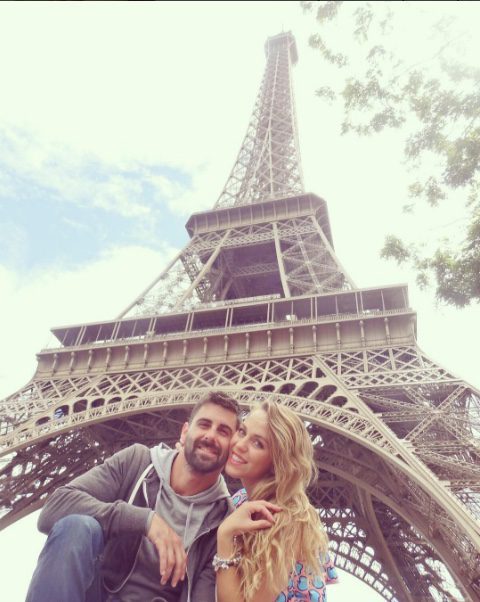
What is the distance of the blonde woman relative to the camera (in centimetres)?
239

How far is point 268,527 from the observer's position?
2502 millimetres

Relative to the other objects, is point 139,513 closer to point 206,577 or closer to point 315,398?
point 206,577

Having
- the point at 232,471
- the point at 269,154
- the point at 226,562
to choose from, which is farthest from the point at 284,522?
the point at 269,154

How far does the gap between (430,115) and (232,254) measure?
17.3 meters

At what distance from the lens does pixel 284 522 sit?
8.21 feet

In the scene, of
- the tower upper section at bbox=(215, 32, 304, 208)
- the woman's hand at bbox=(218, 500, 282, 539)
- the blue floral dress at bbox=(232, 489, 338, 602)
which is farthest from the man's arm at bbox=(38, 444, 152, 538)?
the tower upper section at bbox=(215, 32, 304, 208)

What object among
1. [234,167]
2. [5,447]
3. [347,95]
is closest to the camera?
[347,95]

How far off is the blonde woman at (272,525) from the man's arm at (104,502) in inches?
21.2

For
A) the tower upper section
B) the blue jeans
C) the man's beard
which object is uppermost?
the tower upper section

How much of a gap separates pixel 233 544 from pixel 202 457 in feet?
2.34

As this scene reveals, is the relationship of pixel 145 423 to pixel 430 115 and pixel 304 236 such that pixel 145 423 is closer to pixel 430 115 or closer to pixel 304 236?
pixel 304 236

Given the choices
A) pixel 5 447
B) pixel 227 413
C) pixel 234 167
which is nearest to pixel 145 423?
pixel 5 447

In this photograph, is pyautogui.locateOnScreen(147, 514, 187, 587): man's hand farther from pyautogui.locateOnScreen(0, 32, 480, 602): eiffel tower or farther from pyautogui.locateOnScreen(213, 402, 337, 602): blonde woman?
pyautogui.locateOnScreen(0, 32, 480, 602): eiffel tower

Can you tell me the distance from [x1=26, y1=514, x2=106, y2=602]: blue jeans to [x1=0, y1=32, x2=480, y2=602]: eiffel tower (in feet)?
23.3
